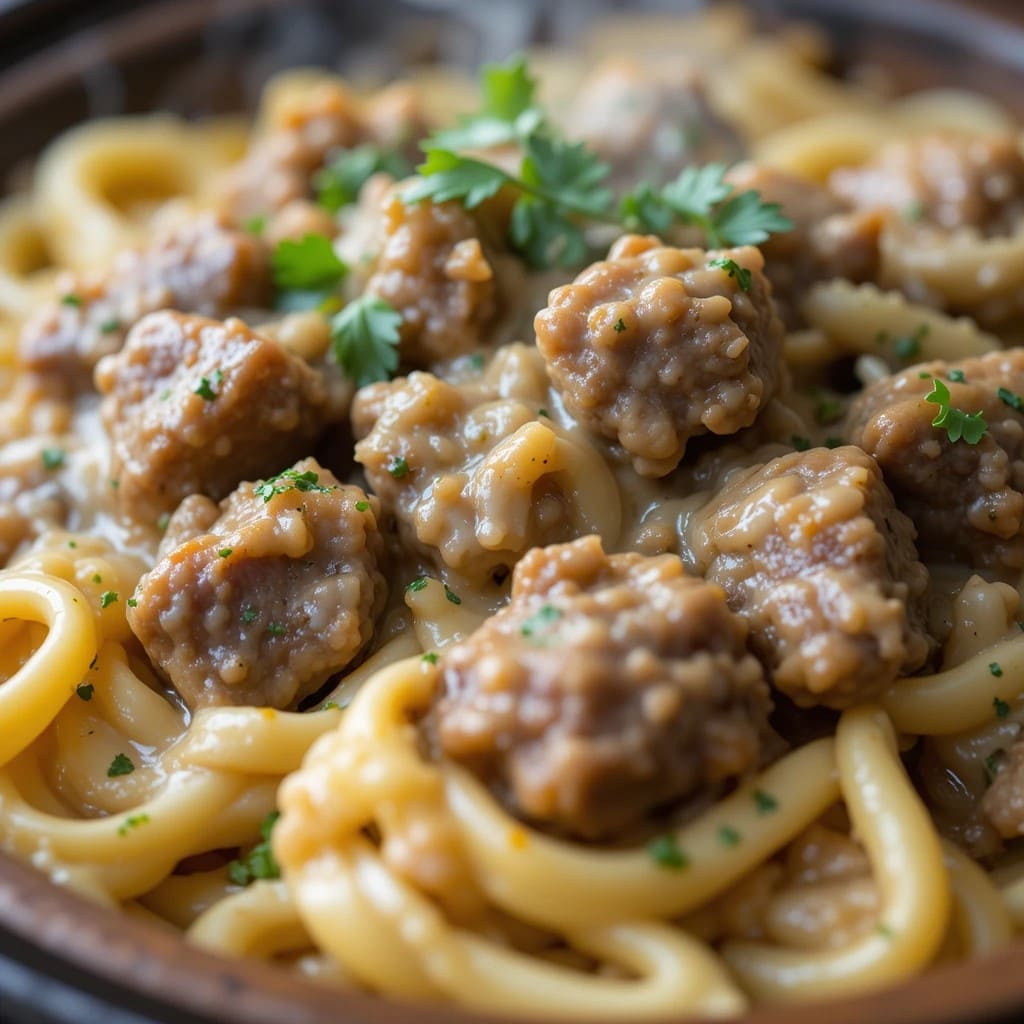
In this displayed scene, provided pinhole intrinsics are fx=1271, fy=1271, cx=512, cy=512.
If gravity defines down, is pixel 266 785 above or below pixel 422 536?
below

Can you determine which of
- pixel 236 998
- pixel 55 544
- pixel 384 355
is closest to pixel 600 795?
pixel 236 998

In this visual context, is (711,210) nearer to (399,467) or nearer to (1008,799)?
(399,467)

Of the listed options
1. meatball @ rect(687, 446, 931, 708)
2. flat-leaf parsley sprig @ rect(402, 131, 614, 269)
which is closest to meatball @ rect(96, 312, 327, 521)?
flat-leaf parsley sprig @ rect(402, 131, 614, 269)

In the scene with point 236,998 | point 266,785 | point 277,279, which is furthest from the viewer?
point 277,279

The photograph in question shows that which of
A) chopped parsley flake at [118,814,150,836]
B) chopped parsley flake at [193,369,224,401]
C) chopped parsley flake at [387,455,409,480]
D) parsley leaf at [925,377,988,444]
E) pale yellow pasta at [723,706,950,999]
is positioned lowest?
pale yellow pasta at [723,706,950,999]

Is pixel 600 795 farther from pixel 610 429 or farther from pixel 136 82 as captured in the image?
pixel 136 82

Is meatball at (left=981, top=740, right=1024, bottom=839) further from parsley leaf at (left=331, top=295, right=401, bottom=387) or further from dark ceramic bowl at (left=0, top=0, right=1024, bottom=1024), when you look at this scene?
dark ceramic bowl at (left=0, top=0, right=1024, bottom=1024)
